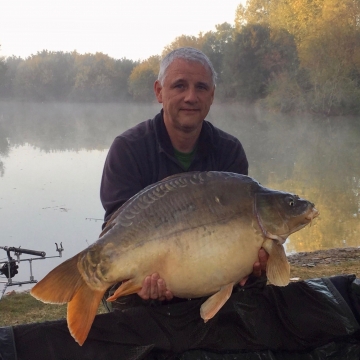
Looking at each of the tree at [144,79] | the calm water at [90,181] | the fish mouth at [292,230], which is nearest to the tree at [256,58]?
the tree at [144,79]

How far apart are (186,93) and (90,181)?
515 cm

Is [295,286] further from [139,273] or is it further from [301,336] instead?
[139,273]

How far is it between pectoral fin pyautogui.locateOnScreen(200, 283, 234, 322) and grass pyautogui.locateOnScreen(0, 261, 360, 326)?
1.25m

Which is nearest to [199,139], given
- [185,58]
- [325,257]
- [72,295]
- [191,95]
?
[191,95]

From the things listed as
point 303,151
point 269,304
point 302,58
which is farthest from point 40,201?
point 302,58

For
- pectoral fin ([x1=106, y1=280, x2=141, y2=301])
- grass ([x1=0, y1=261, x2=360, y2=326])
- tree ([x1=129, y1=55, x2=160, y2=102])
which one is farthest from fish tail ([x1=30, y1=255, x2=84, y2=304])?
tree ([x1=129, y1=55, x2=160, y2=102])

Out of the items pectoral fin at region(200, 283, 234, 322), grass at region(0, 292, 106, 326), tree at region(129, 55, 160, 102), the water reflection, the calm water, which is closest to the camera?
pectoral fin at region(200, 283, 234, 322)

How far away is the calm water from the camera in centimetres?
429

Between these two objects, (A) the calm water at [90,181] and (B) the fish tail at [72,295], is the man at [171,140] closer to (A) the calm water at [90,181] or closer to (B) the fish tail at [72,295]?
(B) the fish tail at [72,295]

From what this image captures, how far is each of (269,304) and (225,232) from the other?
0.46 meters

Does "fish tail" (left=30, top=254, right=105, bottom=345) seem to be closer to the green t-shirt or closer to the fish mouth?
the fish mouth

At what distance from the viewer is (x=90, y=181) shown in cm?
668

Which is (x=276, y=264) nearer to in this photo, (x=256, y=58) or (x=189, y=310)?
(x=189, y=310)

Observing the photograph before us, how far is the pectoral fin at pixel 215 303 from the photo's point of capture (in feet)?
4.09
